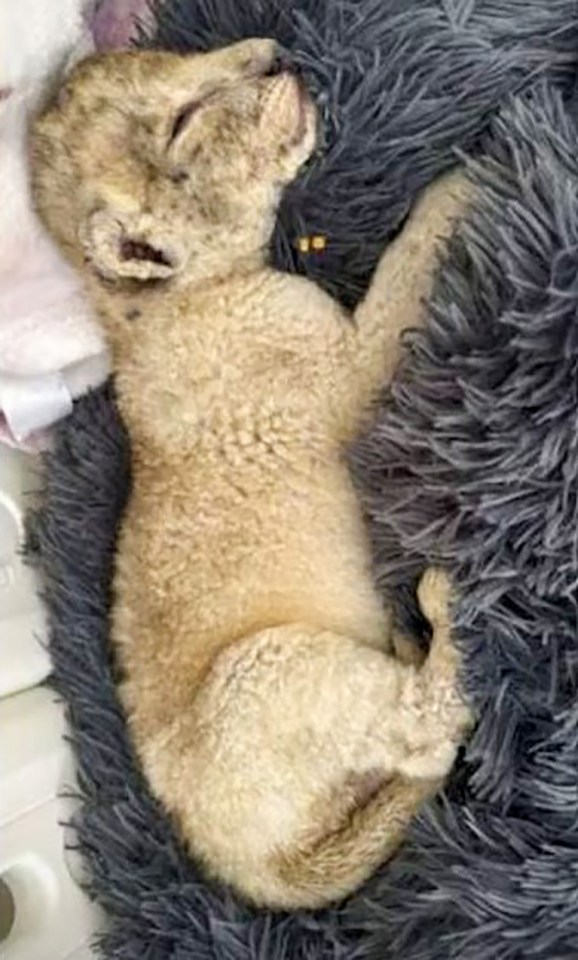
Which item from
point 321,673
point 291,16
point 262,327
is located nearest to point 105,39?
point 291,16

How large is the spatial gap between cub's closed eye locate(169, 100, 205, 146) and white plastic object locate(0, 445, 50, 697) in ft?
1.23

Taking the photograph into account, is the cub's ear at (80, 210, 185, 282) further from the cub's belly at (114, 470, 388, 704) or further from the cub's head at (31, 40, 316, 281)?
the cub's belly at (114, 470, 388, 704)

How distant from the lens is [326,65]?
5.77 feet

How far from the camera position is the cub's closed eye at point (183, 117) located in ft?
5.67

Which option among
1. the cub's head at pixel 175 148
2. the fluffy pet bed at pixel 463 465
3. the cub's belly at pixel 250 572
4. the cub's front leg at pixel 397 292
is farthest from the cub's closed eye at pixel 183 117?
the cub's belly at pixel 250 572

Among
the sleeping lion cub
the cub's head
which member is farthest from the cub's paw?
the cub's head

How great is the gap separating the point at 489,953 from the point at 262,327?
58 centimetres

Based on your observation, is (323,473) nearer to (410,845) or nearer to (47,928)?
(410,845)

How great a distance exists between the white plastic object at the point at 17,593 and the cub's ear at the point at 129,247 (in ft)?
0.86

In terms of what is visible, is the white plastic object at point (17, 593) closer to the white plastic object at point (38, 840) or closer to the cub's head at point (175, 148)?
the white plastic object at point (38, 840)

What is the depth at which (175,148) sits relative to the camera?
1.73m

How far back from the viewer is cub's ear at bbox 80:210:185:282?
174cm

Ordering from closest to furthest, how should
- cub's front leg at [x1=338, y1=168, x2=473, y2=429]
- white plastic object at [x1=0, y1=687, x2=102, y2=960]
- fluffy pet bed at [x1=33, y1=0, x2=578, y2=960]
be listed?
1. fluffy pet bed at [x1=33, y1=0, x2=578, y2=960]
2. cub's front leg at [x1=338, y1=168, x2=473, y2=429]
3. white plastic object at [x1=0, y1=687, x2=102, y2=960]

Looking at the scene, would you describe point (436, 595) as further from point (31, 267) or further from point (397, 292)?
point (31, 267)
